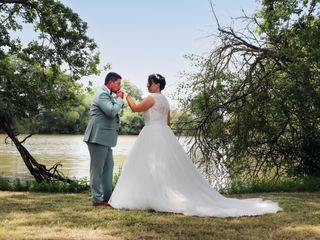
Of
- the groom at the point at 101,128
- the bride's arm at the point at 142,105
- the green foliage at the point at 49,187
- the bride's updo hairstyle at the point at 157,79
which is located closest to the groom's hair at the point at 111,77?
the groom at the point at 101,128

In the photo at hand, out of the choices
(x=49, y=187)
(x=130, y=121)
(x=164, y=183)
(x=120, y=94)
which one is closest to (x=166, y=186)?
(x=164, y=183)

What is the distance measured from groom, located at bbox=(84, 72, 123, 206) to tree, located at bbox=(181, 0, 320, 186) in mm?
5393

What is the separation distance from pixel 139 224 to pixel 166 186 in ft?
3.75

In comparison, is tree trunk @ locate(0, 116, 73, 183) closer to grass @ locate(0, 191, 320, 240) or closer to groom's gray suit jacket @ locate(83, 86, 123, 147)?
grass @ locate(0, 191, 320, 240)

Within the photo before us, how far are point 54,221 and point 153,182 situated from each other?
1498mm

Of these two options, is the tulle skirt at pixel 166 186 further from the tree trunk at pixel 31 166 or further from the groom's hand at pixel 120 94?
the tree trunk at pixel 31 166

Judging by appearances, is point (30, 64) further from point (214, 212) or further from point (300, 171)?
point (214, 212)

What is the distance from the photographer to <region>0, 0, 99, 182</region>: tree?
544 inches

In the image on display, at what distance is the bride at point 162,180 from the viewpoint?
18.6 ft

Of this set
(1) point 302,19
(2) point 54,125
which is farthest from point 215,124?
(2) point 54,125

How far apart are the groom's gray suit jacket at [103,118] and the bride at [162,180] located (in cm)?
25

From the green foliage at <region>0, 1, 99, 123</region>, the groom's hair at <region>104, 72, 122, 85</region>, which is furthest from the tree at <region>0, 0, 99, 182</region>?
the groom's hair at <region>104, 72, 122, 85</region>

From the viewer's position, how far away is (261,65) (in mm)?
11250

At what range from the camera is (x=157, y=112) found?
625 centimetres
